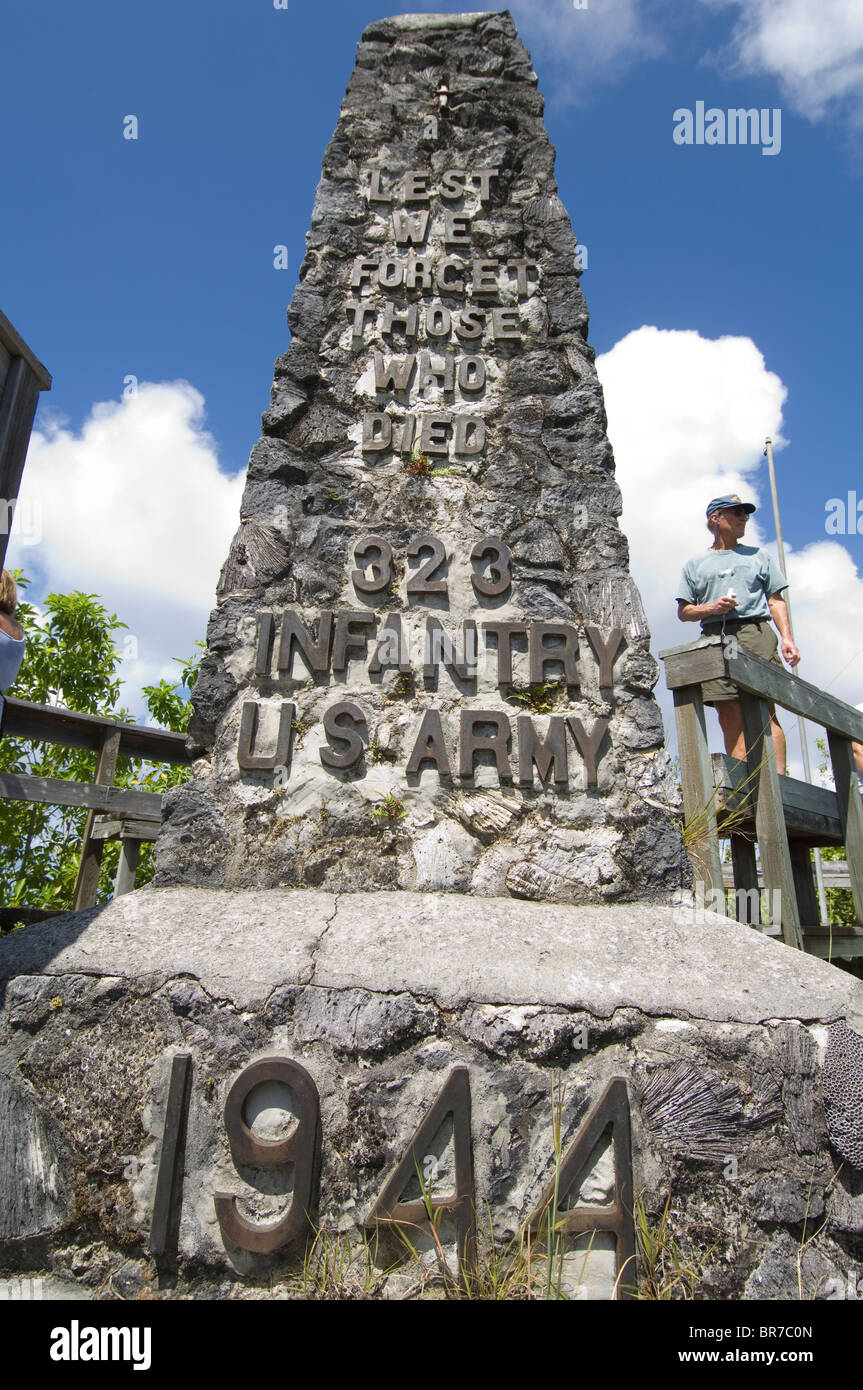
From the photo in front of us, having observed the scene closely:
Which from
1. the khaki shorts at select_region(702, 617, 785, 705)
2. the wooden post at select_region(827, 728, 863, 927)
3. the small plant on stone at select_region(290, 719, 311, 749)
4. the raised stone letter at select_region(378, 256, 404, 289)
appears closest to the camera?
the small plant on stone at select_region(290, 719, 311, 749)

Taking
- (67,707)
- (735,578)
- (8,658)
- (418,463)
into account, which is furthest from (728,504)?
(67,707)

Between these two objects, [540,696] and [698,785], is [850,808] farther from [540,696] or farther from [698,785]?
[540,696]

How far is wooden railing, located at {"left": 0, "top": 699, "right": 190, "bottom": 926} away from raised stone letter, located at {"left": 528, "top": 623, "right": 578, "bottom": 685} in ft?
6.42

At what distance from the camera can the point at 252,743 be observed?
2.78 m

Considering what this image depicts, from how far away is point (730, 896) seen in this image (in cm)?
372

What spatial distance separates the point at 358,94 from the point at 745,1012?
Answer: 3.75 m

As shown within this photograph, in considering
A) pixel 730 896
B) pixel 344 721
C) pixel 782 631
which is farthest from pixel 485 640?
pixel 782 631

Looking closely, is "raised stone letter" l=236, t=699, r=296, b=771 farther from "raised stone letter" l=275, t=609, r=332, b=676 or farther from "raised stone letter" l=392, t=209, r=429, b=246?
"raised stone letter" l=392, t=209, r=429, b=246

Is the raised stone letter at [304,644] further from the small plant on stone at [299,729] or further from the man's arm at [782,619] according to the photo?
the man's arm at [782,619]

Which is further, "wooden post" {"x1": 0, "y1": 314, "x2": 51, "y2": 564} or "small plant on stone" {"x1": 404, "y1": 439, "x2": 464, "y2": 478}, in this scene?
"small plant on stone" {"x1": 404, "y1": 439, "x2": 464, "y2": 478}

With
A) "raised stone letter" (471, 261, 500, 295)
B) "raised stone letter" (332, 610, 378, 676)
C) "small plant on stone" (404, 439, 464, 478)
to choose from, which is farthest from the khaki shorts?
"raised stone letter" (332, 610, 378, 676)

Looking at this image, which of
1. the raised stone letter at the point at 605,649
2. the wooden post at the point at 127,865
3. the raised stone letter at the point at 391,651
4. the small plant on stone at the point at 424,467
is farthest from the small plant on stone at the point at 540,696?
the wooden post at the point at 127,865

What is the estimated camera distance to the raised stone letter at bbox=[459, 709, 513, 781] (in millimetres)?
2748

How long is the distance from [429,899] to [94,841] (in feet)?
9.63
